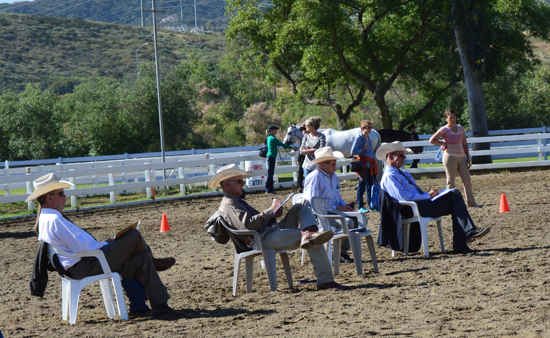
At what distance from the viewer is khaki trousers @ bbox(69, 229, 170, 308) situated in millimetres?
5590

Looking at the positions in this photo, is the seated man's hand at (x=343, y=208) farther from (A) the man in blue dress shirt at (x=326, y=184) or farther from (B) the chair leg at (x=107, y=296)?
(B) the chair leg at (x=107, y=296)

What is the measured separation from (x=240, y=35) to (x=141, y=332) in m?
23.5

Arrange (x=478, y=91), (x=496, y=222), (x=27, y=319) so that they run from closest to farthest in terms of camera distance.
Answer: (x=27, y=319) < (x=496, y=222) < (x=478, y=91)

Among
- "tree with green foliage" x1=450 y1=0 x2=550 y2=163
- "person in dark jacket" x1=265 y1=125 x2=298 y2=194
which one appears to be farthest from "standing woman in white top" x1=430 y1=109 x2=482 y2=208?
"tree with green foliage" x1=450 y1=0 x2=550 y2=163

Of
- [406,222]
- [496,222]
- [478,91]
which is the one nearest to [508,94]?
[478,91]

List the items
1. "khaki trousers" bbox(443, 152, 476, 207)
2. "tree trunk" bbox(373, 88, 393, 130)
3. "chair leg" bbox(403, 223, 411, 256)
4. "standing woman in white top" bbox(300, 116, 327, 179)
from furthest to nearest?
"tree trunk" bbox(373, 88, 393, 130) < "standing woman in white top" bbox(300, 116, 327, 179) < "khaki trousers" bbox(443, 152, 476, 207) < "chair leg" bbox(403, 223, 411, 256)

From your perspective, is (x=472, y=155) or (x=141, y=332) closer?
(x=141, y=332)

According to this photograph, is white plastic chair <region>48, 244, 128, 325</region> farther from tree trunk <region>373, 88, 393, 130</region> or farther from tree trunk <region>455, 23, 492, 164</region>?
tree trunk <region>373, 88, 393, 130</region>

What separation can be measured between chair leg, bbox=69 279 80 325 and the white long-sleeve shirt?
0.56ft

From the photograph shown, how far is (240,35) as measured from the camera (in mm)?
27625

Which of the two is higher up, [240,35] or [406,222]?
[240,35]

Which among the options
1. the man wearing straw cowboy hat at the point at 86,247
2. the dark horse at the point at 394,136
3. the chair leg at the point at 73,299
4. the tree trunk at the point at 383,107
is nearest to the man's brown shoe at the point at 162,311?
the man wearing straw cowboy hat at the point at 86,247

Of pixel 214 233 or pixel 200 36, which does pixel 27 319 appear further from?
pixel 200 36

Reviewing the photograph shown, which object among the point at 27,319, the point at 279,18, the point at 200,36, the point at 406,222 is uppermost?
the point at 200,36
